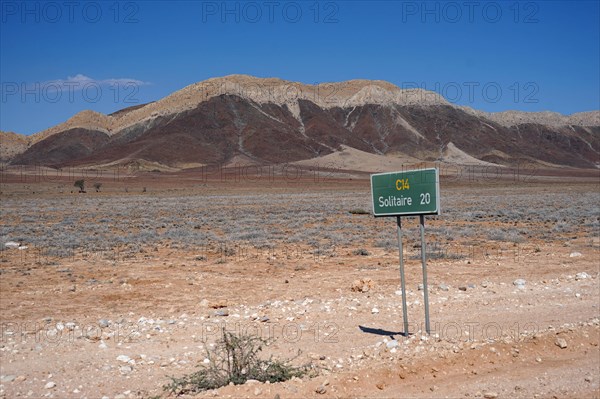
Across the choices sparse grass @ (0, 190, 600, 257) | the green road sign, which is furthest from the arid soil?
the green road sign

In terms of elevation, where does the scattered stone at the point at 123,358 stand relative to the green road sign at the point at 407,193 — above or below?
below

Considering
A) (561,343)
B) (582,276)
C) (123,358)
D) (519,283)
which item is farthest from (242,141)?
(561,343)

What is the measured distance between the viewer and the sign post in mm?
7730

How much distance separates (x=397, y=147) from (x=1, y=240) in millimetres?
167818

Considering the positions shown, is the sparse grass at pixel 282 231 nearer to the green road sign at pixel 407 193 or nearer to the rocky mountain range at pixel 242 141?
the green road sign at pixel 407 193

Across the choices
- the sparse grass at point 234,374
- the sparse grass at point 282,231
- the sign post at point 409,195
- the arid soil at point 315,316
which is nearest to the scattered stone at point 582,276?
the arid soil at point 315,316

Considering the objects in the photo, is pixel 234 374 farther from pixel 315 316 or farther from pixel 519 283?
pixel 519 283

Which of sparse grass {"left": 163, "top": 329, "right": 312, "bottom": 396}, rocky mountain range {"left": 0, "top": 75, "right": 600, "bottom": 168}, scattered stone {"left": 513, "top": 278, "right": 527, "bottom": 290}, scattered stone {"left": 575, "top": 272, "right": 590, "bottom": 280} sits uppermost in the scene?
rocky mountain range {"left": 0, "top": 75, "right": 600, "bottom": 168}

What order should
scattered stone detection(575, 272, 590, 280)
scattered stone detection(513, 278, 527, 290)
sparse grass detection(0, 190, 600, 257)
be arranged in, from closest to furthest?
scattered stone detection(513, 278, 527, 290) < scattered stone detection(575, 272, 590, 280) < sparse grass detection(0, 190, 600, 257)

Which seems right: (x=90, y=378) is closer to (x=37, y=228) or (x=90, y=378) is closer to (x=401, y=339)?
(x=401, y=339)

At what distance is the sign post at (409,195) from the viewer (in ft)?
25.4

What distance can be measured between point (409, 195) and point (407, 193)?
0.05 m

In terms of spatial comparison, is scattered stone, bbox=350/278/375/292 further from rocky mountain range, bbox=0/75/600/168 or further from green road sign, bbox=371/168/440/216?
rocky mountain range, bbox=0/75/600/168

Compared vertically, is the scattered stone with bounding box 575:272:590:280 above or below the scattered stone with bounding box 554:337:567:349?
below
